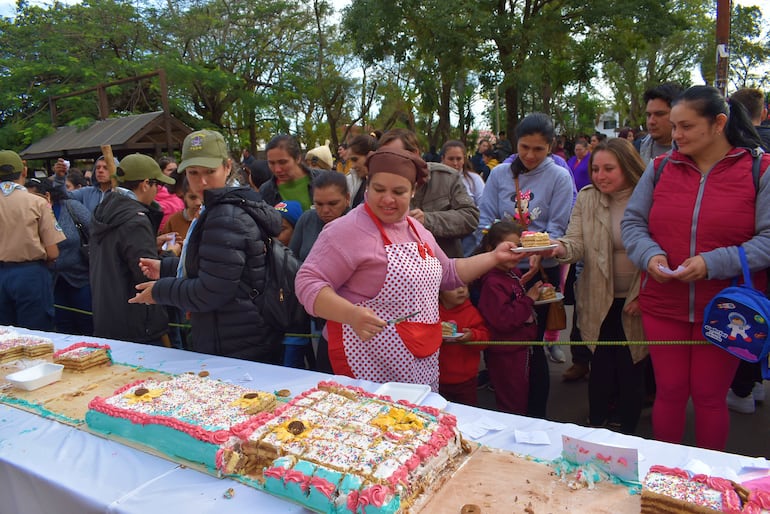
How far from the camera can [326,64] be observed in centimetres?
2391

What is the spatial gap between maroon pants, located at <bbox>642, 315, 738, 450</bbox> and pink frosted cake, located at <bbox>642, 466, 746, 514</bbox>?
1.21 m

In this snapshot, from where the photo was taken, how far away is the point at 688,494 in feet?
4.29

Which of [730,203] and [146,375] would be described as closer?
[730,203]

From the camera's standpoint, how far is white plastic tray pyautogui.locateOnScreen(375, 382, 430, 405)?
2.09 metres

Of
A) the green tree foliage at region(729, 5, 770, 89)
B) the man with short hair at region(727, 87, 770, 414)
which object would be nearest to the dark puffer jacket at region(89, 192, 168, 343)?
the man with short hair at region(727, 87, 770, 414)

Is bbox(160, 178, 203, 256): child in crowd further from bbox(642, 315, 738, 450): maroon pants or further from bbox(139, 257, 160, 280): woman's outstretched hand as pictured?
bbox(642, 315, 738, 450): maroon pants

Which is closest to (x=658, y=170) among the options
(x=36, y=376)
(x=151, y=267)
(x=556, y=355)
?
(x=556, y=355)

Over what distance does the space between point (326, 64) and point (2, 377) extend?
76.9 ft

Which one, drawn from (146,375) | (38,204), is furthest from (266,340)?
(38,204)

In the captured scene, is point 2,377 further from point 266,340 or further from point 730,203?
point 730,203

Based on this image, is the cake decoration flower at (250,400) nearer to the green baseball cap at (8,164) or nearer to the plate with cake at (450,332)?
the plate with cake at (450,332)

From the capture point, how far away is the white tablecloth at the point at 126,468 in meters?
1.55

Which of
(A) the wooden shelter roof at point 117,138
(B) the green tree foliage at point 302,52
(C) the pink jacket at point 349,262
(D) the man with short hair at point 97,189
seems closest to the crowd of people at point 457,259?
(C) the pink jacket at point 349,262

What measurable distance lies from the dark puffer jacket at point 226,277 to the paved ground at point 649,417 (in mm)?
2121
